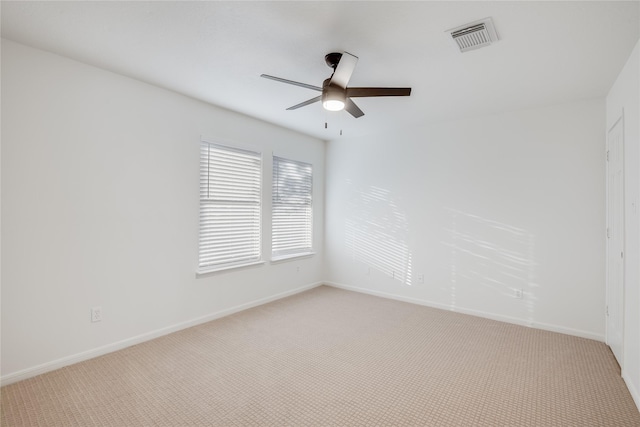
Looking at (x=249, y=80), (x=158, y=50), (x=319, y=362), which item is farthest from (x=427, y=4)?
(x=319, y=362)

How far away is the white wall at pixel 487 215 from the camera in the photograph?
11.4 feet

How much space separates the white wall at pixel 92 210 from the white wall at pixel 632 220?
12.7 feet

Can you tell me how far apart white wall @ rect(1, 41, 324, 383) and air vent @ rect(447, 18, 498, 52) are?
2771 millimetres

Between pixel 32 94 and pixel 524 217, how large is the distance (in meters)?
5.00

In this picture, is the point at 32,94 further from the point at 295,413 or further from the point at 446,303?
the point at 446,303

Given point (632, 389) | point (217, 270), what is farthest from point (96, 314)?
point (632, 389)

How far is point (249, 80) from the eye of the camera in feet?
10.1

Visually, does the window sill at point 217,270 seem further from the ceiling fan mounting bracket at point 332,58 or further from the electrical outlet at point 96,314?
the ceiling fan mounting bracket at point 332,58

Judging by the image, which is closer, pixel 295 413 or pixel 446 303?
pixel 295 413

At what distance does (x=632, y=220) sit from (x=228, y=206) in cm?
389

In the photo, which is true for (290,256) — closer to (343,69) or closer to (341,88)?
(341,88)

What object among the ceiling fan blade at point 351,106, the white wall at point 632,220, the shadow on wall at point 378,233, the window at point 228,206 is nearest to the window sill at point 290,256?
the window at point 228,206

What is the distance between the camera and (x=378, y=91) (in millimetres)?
2486

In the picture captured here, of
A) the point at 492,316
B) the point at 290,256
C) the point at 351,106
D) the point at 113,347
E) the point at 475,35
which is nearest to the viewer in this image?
the point at 475,35
